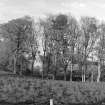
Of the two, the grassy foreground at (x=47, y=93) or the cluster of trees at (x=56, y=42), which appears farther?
the cluster of trees at (x=56, y=42)

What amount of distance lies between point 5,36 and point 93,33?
19.0m

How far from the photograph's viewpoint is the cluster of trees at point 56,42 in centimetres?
4091

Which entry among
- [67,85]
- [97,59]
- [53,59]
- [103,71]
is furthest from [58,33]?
[67,85]

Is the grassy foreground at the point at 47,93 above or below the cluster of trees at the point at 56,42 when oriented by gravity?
below

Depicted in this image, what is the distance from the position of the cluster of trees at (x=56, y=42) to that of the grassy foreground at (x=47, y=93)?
23.1m

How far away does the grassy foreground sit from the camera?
47.4 feet

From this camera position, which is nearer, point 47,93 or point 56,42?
point 47,93

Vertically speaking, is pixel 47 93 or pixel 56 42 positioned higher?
pixel 56 42

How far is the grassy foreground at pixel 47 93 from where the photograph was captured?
14.4 m

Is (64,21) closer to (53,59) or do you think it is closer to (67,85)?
(53,59)

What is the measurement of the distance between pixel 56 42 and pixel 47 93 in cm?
2676

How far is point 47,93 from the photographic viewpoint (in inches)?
616

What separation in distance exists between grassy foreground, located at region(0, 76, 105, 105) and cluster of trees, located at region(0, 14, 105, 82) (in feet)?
75.8

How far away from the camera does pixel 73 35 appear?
41906 mm
